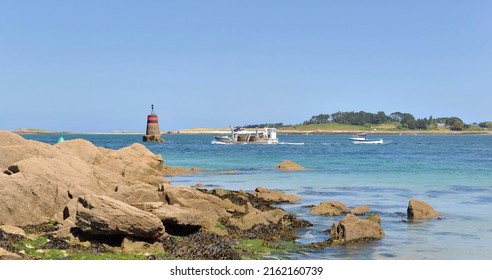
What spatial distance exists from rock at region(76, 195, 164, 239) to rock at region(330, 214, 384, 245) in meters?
5.90

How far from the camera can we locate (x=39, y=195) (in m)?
19.6

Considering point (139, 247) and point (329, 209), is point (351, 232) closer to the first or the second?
point (329, 209)

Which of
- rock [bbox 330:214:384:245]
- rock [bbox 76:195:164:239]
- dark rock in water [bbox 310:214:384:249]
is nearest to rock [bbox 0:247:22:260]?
rock [bbox 76:195:164:239]

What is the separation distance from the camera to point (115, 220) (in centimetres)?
1599

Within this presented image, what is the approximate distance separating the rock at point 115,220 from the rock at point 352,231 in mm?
5895

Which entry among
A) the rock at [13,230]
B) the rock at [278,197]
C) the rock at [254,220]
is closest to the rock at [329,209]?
the rock at [254,220]

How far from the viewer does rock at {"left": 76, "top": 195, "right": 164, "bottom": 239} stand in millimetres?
16016

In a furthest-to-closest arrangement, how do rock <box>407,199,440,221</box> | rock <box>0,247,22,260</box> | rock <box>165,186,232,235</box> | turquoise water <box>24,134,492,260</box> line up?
rock <box>407,199,440,221</box> → rock <box>165,186,232,235</box> → turquoise water <box>24,134,492,260</box> → rock <box>0,247,22,260</box>

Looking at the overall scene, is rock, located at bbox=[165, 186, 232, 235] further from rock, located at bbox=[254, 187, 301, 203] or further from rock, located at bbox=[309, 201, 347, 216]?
rock, located at bbox=[254, 187, 301, 203]

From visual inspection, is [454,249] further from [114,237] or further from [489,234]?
[114,237]

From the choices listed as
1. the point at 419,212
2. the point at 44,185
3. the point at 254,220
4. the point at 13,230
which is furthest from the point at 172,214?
the point at 419,212

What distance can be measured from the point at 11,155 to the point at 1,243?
8.67m

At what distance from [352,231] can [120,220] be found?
738cm

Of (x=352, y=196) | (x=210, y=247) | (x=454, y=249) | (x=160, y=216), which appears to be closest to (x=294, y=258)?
(x=210, y=247)
